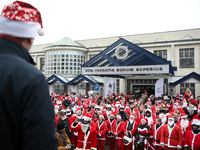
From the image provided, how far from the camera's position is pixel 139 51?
1928 centimetres

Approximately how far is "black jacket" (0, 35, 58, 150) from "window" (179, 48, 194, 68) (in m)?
30.0

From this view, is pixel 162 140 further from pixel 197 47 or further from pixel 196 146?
pixel 197 47

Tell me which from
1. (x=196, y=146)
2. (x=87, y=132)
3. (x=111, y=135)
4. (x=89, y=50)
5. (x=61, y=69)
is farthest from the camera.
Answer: (x=89, y=50)

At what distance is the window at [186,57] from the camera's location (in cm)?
2720

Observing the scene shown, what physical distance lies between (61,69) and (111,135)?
24.5 metres

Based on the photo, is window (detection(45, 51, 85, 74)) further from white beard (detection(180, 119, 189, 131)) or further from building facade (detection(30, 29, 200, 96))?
white beard (detection(180, 119, 189, 131))

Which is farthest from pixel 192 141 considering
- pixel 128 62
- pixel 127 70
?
pixel 128 62

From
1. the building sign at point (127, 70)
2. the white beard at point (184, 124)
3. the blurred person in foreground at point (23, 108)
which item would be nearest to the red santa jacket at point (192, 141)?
the white beard at point (184, 124)

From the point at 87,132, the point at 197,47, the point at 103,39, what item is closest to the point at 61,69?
the point at 103,39

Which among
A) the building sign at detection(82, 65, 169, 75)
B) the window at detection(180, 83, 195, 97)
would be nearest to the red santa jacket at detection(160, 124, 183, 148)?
the building sign at detection(82, 65, 169, 75)

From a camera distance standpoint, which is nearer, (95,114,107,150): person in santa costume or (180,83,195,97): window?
(95,114,107,150): person in santa costume

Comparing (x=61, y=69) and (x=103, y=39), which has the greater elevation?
(x=103, y=39)

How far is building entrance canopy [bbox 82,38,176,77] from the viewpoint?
718 inches

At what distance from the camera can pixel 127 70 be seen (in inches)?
776
